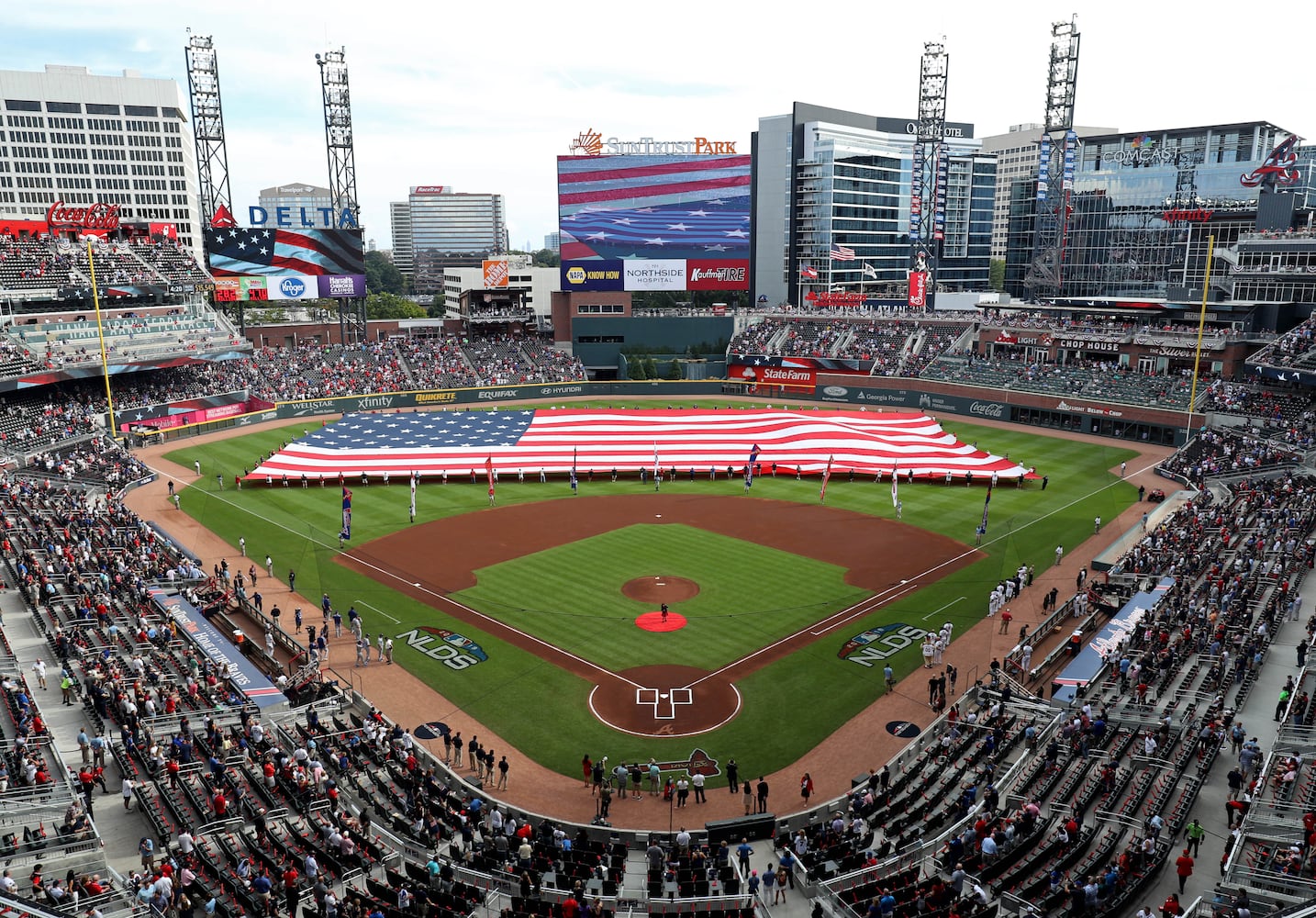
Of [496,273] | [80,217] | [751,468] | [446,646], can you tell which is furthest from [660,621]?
[496,273]

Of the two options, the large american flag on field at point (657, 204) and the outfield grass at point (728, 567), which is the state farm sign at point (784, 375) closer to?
the large american flag on field at point (657, 204)

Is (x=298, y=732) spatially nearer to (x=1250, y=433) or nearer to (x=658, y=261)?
(x=1250, y=433)

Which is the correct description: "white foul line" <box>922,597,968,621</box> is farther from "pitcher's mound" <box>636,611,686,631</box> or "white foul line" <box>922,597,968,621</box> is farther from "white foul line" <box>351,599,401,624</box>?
"white foul line" <box>351,599,401,624</box>

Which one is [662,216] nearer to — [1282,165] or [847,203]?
[847,203]

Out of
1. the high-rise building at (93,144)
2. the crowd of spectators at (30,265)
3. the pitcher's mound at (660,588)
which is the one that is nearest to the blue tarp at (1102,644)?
the pitcher's mound at (660,588)

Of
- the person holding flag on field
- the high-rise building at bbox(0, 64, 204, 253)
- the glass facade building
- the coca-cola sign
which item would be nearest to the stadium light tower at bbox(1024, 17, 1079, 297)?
the glass facade building
